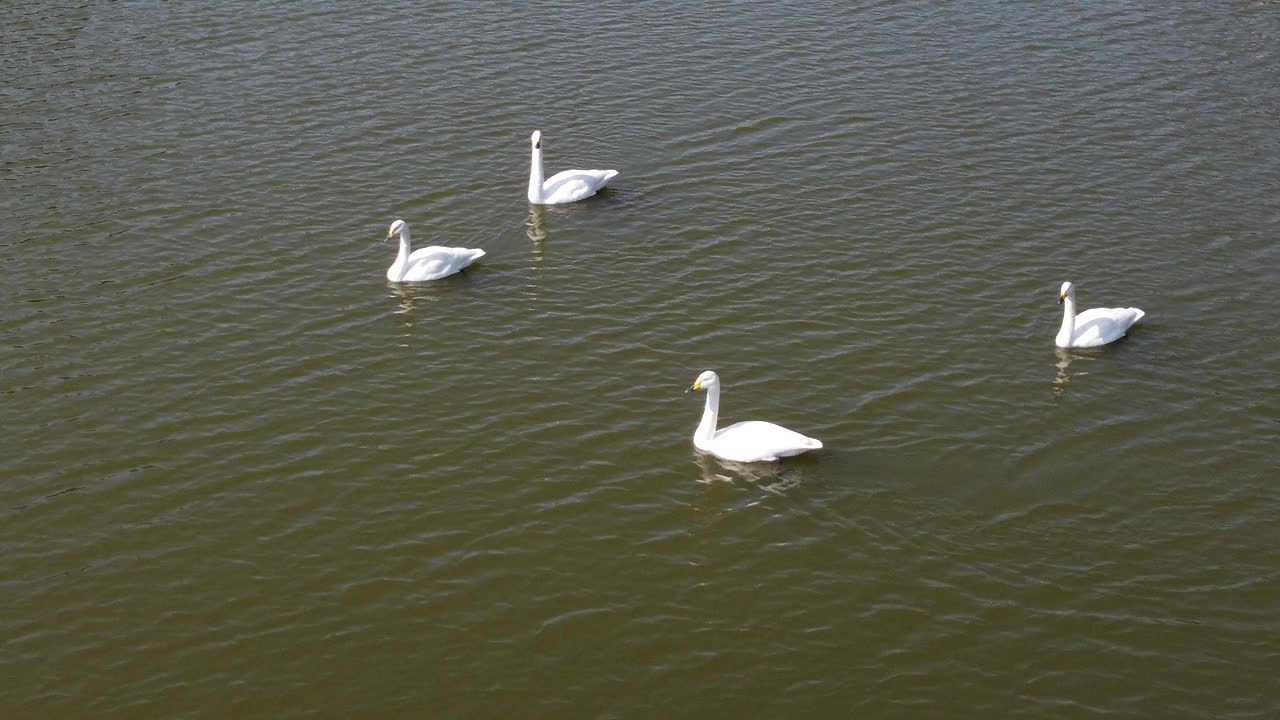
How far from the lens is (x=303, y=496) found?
1872 centimetres

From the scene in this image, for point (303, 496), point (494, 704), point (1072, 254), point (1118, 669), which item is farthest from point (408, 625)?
point (1072, 254)

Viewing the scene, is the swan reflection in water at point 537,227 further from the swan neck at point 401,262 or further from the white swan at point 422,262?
the swan neck at point 401,262

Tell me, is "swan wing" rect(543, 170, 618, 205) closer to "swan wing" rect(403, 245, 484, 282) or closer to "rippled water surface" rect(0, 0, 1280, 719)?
"rippled water surface" rect(0, 0, 1280, 719)

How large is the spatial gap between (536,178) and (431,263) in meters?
3.76

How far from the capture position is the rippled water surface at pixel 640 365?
16.0 metres

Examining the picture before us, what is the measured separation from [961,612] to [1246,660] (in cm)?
327

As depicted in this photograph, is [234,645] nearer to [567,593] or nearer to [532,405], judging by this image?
[567,593]

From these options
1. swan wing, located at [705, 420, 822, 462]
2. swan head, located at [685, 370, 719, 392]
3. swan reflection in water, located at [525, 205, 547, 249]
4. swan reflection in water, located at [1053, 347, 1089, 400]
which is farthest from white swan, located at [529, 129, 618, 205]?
swan reflection in water, located at [1053, 347, 1089, 400]

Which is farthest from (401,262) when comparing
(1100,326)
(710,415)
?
(1100,326)

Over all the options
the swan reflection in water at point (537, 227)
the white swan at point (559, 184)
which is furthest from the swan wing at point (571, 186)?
the swan reflection in water at point (537, 227)

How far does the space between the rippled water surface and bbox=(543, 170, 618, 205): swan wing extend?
1.17ft

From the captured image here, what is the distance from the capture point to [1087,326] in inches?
867

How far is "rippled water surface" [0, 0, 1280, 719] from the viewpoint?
16.0m

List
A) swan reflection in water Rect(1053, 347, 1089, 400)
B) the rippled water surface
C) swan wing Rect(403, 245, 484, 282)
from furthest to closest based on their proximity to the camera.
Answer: swan wing Rect(403, 245, 484, 282) < swan reflection in water Rect(1053, 347, 1089, 400) < the rippled water surface
